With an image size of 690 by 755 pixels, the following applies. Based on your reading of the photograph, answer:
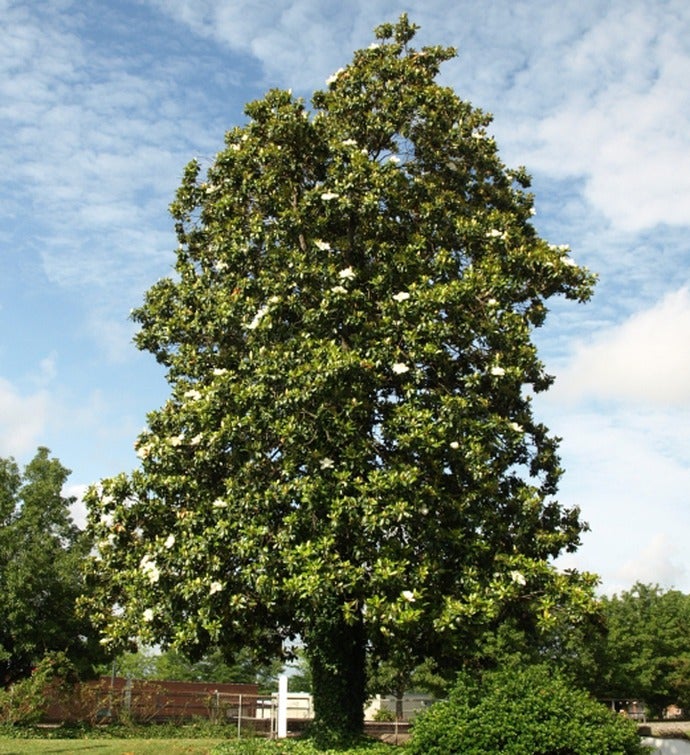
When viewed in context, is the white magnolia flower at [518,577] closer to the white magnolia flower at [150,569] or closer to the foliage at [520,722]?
the foliage at [520,722]

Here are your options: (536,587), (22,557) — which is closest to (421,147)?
(536,587)

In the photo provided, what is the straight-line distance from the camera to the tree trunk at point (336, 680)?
48.6ft

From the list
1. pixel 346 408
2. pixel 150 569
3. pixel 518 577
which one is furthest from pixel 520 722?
pixel 150 569

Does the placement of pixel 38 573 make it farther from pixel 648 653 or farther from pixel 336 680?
pixel 648 653

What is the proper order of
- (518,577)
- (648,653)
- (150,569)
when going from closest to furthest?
1. (518,577)
2. (150,569)
3. (648,653)

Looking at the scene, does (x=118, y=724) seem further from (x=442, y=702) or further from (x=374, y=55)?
(x=374, y=55)

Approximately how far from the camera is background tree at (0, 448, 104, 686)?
92.3ft

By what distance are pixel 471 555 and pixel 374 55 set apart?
11.8 metres

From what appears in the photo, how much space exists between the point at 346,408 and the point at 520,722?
18.8ft

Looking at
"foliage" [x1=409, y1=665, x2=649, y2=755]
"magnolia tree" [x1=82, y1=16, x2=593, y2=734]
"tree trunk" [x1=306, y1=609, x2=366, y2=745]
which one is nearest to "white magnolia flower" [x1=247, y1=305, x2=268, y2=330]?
"magnolia tree" [x1=82, y1=16, x2=593, y2=734]

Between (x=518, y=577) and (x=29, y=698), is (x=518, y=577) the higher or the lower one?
the higher one

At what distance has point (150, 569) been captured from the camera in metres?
14.0

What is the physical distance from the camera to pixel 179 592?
13.7 metres

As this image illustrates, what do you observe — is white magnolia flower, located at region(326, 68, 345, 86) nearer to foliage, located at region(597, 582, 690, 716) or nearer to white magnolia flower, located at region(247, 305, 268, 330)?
white magnolia flower, located at region(247, 305, 268, 330)
